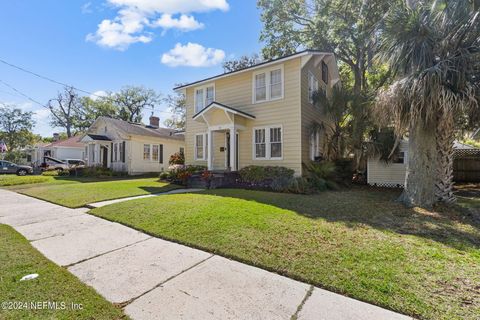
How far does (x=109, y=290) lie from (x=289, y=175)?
9005mm

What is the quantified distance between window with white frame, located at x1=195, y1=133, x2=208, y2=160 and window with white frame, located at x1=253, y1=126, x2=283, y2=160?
10.3 feet

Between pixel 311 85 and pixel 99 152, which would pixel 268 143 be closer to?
pixel 311 85

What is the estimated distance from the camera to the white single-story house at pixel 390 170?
12.1 m

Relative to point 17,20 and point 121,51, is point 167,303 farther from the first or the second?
point 121,51

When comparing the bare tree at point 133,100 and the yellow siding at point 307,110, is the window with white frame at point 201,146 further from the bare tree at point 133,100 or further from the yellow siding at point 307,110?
the bare tree at point 133,100

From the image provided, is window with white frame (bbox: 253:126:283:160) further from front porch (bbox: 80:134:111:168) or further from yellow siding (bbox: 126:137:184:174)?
front porch (bbox: 80:134:111:168)

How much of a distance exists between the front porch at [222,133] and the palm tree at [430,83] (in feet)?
20.9

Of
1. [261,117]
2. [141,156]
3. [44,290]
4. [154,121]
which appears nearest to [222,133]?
[261,117]

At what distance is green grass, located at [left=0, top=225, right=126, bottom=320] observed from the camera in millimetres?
2523

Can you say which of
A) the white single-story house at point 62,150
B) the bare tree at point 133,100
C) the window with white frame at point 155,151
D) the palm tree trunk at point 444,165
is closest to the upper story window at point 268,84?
the palm tree trunk at point 444,165

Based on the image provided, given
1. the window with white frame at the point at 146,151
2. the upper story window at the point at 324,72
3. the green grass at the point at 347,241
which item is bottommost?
the green grass at the point at 347,241

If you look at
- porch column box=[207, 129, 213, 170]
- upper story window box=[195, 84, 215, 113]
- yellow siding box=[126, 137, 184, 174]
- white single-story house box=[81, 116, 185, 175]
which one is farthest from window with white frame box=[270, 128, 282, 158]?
yellow siding box=[126, 137, 184, 174]

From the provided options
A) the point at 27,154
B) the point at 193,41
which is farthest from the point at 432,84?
the point at 27,154

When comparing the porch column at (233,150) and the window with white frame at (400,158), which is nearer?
the porch column at (233,150)
